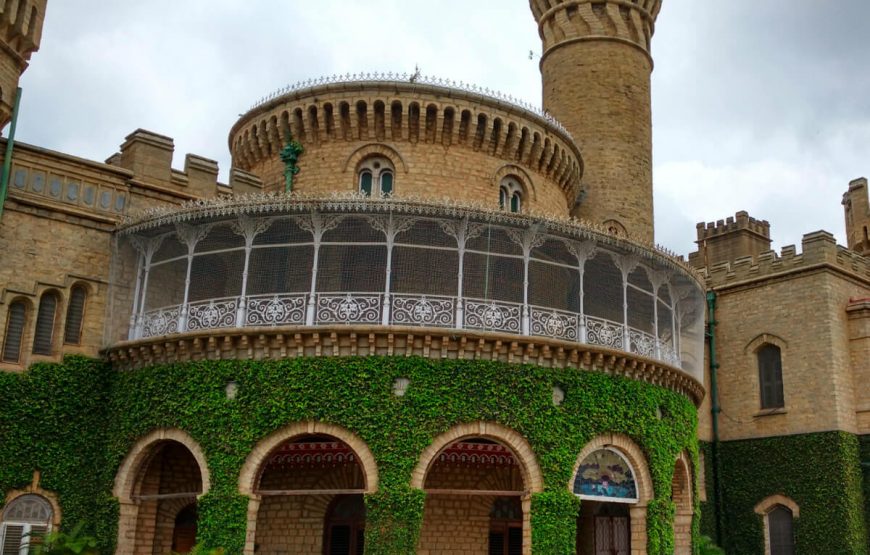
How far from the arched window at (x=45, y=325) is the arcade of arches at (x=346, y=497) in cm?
334

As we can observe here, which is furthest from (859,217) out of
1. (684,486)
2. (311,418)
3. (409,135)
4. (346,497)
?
(311,418)

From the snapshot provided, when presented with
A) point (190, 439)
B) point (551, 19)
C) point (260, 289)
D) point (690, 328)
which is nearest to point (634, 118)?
point (551, 19)

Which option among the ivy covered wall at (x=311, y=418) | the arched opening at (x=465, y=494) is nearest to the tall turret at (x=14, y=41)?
the ivy covered wall at (x=311, y=418)

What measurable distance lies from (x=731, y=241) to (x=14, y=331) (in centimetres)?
2717

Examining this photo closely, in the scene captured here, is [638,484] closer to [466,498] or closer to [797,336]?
[466,498]

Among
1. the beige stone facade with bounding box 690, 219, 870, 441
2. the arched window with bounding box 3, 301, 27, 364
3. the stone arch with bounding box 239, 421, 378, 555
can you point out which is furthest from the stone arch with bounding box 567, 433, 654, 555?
the arched window with bounding box 3, 301, 27, 364

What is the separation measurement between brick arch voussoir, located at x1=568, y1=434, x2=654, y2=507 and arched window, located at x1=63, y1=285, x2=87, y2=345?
12.5m

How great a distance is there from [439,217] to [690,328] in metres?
9.36

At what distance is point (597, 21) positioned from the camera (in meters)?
34.0

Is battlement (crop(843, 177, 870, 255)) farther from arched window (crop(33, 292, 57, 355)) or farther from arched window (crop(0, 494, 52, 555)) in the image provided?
arched window (crop(0, 494, 52, 555))

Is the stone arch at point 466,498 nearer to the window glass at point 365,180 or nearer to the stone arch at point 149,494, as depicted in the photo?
the stone arch at point 149,494

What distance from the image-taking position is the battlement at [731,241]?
36.4 meters

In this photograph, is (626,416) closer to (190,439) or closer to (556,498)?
(556,498)

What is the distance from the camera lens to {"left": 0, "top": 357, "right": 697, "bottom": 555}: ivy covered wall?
738 inches
